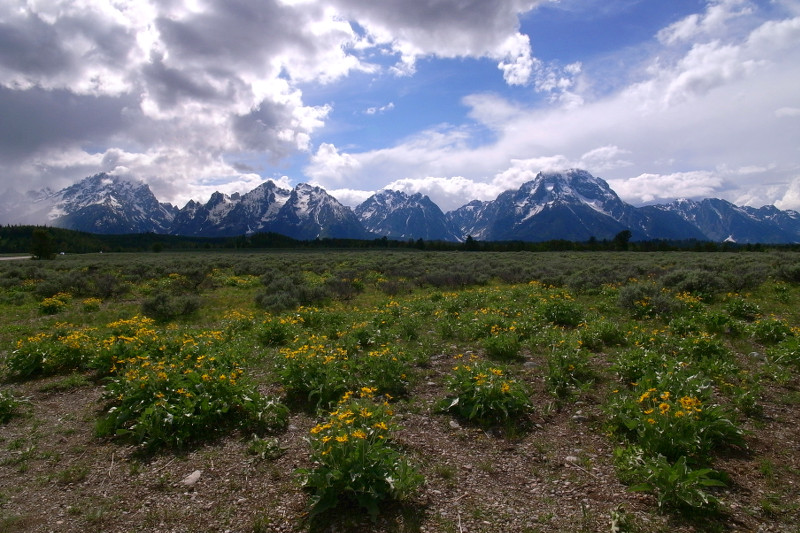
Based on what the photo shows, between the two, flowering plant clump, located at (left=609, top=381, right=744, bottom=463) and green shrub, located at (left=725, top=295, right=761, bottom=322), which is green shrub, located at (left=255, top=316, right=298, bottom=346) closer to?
flowering plant clump, located at (left=609, top=381, right=744, bottom=463)

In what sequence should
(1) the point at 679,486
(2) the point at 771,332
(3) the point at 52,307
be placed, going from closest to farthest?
(1) the point at 679,486 < (2) the point at 771,332 < (3) the point at 52,307

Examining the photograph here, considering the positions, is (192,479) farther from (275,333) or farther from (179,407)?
(275,333)

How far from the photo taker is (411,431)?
6.41m

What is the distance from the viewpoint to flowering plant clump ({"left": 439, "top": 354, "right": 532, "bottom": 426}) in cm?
666

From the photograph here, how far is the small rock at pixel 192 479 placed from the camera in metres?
5.21

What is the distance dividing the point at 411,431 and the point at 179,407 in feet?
12.6

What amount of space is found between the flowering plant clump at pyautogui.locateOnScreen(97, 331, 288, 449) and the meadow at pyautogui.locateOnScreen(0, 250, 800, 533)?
0.10ft

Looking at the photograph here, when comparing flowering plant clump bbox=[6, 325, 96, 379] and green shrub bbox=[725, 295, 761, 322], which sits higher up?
green shrub bbox=[725, 295, 761, 322]

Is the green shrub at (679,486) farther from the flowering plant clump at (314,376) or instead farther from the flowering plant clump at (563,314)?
the flowering plant clump at (563,314)

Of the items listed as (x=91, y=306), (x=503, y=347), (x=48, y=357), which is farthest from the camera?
(x=91, y=306)

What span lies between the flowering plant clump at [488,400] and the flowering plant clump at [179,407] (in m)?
3.13

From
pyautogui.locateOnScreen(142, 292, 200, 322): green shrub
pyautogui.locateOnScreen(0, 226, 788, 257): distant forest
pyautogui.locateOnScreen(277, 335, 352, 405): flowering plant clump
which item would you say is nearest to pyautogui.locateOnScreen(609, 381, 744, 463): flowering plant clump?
pyautogui.locateOnScreen(277, 335, 352, 405): flowering plant clump

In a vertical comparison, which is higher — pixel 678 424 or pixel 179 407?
pixel 678 424

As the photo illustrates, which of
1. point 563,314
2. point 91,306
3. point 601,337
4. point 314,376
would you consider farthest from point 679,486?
point 91,306
